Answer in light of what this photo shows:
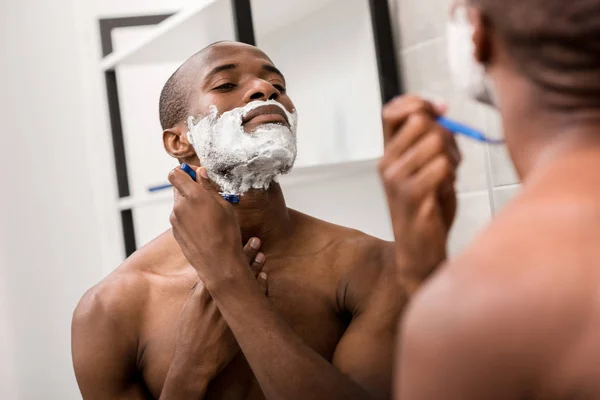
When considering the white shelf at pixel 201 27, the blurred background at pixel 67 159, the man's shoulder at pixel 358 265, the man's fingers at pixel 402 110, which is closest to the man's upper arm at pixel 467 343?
the man's fingers at pixel 402 110

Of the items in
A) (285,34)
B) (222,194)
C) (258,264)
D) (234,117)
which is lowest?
(258,264)

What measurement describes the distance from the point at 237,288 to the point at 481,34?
1.80 ft

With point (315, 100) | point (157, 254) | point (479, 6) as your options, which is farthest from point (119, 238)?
point (479, 6)

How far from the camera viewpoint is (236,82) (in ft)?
3.74

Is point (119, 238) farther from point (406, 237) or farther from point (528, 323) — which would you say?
point (528, 323)

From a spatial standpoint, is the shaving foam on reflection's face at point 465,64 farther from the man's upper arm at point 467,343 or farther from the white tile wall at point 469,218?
the white tile wall at point 469,218

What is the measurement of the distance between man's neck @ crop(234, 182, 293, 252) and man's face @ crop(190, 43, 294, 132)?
0.12m

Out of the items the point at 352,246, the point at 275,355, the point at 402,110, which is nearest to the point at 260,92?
the point at 352,246

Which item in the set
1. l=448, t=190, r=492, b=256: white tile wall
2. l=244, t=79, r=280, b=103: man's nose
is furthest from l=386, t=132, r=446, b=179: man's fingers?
l=448, t=190, r=492, b=256: white tile wall

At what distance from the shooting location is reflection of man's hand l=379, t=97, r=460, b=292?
65 cm

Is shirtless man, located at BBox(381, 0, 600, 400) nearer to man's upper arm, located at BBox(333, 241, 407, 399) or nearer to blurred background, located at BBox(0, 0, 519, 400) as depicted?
man's upper arm, located at BBox(333, 241, 407, 399)

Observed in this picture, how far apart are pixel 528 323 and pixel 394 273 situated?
0.66 meters

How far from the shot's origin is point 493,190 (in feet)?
3.95

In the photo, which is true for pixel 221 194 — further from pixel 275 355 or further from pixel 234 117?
pixel 275 355
